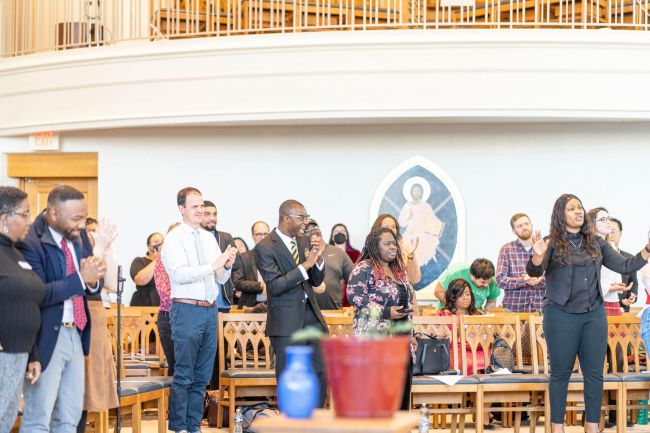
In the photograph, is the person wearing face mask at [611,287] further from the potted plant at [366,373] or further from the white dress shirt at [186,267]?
the potted plant at [366,373]

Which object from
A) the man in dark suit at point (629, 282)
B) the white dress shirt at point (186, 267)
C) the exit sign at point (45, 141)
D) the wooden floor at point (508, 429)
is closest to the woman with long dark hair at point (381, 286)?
the white dress shirt at point (186, 267)

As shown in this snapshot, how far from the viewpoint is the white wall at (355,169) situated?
11.1m

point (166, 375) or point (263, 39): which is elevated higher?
point (263, 39)

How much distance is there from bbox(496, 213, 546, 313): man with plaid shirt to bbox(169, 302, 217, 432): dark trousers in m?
2.71

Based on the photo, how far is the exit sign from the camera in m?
11.7

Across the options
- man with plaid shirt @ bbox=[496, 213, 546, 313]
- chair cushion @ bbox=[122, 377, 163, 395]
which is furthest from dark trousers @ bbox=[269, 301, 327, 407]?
man with plaid shirt @ bbox=[496, 213, 546, 313]

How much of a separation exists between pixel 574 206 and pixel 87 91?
19.8 ft

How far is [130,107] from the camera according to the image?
1098 centimetres

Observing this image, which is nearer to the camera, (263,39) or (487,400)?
(487,400)

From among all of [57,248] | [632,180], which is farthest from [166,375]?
[632,180]

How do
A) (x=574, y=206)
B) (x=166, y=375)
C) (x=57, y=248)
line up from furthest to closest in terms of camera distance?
1. (x=166, y=375)
2. (x=574, y=206)
3. (x=57, y=248)

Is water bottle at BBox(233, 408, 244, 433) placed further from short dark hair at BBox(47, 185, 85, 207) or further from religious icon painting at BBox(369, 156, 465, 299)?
religious icon painting at BBox(369, 156, 465, 299)

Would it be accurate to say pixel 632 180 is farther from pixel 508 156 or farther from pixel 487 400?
pixel 487 400

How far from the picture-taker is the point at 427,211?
11273 millimetres
